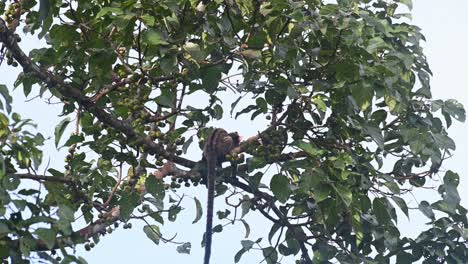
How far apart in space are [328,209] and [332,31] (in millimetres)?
1306

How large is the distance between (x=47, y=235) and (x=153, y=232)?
2137mm

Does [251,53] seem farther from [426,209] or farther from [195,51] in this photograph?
[426,209]

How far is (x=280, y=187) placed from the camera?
6.25 meters

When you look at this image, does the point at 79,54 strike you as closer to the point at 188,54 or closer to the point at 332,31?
the point at 188,54

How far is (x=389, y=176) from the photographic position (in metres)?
6.56

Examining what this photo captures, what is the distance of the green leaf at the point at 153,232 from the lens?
680 centimetres

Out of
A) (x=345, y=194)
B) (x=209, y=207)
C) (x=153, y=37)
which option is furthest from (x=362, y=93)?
(x=209, y=207)

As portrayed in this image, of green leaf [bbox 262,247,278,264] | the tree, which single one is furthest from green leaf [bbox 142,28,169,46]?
green leaf [bbox 262,247,278,264]

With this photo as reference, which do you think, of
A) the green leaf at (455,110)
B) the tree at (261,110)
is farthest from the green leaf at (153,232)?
the green leaf at (455,110)

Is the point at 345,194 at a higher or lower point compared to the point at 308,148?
lower

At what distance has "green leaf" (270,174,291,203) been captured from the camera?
623 cm

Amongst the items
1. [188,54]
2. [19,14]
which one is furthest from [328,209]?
[19,14]

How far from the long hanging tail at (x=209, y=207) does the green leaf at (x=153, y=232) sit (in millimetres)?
570

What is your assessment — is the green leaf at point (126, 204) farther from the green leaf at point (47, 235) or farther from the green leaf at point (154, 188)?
the green leaf at point (47, 235)
